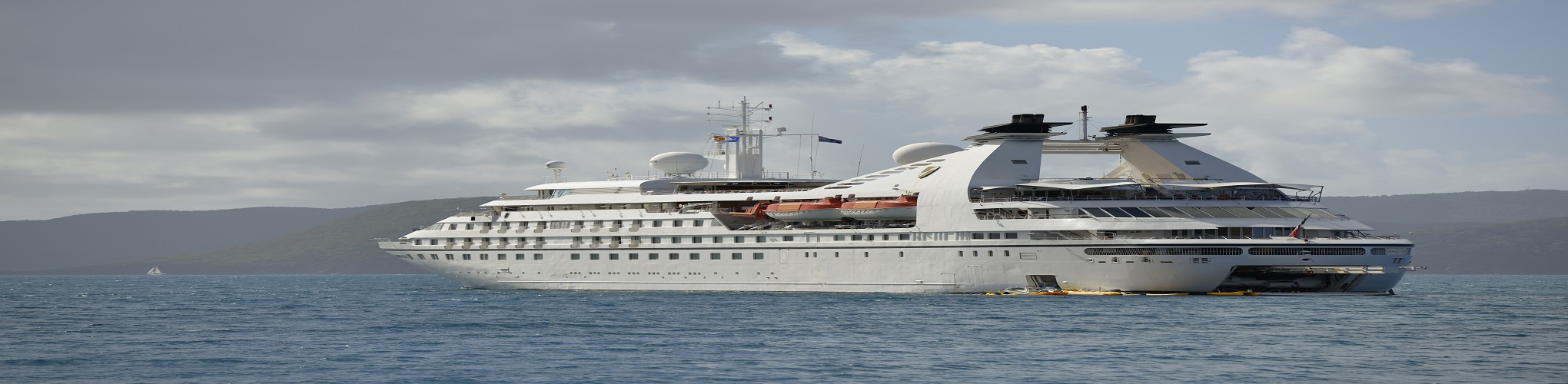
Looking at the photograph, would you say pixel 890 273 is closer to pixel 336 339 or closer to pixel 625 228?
pixel 625 228

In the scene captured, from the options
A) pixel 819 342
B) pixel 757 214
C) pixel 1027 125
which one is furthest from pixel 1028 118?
pixel 819 342

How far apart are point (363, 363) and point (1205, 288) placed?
33.8 metres

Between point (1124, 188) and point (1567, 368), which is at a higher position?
point (1124, 188)

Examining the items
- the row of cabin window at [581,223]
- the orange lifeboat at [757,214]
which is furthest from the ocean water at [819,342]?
the row of cabin window at [581,223]

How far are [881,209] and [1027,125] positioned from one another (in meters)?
7.13

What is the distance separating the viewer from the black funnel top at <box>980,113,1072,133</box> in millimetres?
64188

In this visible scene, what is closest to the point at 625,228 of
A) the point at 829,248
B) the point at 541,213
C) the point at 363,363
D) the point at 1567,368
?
the point at 541,213

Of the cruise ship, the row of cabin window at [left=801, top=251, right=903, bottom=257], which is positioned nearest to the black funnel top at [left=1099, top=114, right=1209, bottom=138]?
the cruise ship

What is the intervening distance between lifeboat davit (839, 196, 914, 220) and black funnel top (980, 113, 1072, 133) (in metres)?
4.96

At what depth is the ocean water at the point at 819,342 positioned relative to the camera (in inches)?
1309

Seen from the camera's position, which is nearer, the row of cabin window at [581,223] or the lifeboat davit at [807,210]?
the lifeboat davit at [807,210]

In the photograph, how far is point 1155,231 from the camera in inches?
2272

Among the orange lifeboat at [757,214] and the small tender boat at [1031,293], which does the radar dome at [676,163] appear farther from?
the small tender boat at [1031,293]

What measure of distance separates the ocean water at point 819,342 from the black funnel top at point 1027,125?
27.7 ft
